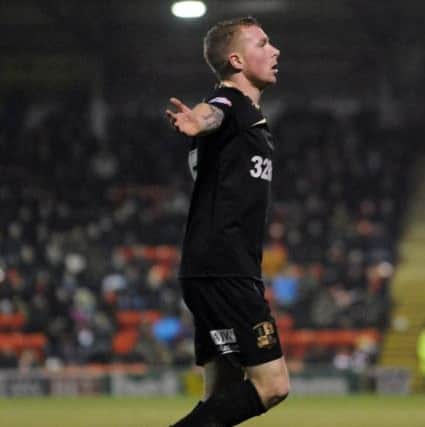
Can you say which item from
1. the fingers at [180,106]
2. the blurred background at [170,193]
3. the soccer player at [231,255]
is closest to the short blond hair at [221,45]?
the soccer player at [231,255]

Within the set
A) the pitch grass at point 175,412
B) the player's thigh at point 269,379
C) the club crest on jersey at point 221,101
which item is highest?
the club crest on jersey at point 221,101

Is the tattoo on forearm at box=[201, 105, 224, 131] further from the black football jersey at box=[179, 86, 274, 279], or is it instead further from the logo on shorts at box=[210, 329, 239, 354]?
the logo on shorts at box=[210, 329, 239, 354]

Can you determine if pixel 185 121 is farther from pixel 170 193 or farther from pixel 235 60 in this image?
pixel 170 193

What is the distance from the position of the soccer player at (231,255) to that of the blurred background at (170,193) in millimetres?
13174

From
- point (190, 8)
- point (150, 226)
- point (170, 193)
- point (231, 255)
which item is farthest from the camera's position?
point (170, 193)

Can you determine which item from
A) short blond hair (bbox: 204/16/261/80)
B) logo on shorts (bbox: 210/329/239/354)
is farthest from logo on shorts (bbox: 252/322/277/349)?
short blond hair (bbox: 204/16/261/80)

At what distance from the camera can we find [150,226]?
23094mm

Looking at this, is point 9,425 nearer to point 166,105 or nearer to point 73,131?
point 73,131

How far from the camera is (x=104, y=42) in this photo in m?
26.0

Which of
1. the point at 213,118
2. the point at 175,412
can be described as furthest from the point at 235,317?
the point at 175,412

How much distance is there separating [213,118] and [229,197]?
0.33m

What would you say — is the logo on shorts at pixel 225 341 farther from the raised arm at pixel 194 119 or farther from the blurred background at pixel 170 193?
the blurred background at pixel 170 193

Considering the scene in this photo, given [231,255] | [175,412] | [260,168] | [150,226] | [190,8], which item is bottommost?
[175,412]

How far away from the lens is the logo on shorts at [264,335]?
14.9ft
